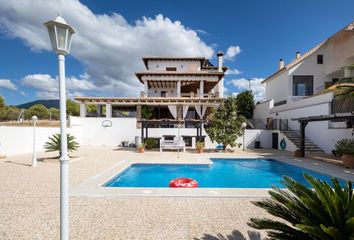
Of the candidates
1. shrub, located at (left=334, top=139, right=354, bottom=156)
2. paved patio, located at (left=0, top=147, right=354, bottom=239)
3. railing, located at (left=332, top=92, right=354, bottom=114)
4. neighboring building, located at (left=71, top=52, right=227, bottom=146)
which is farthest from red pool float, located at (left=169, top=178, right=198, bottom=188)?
railing, located at (left=332, top=92, right=354, bottom=114)

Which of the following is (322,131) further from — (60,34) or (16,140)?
(16,140)

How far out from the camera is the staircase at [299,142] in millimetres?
15893

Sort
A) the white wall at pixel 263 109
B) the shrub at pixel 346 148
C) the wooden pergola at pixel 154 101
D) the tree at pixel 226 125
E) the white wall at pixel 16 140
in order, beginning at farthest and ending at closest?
the white wall at pixel 263 109
the wooden pergola at pixel 154 101
the tree at pixel 226 125
the white wall at pixel 16 140
the shrub at pixel 346 148

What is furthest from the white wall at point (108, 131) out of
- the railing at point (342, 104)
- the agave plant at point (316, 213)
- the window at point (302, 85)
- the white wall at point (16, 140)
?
the agave plant at point (316, 213)

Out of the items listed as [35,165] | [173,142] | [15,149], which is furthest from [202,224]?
[15,149]

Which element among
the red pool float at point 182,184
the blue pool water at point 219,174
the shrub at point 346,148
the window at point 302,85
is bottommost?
the blue pool water at point 219,174

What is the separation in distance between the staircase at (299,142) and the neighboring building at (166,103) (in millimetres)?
7709

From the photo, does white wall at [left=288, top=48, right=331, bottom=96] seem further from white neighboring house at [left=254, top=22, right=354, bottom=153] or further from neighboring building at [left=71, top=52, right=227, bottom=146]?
neighboring building at [left=71, top=52, right=227, bottom=146]

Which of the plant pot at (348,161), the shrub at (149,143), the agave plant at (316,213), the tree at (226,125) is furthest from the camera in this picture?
the shrub at (149,143)

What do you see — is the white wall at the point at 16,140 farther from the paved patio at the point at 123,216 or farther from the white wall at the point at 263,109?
the white wall at the point at 263,109

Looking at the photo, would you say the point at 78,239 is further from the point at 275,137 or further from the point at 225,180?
the point at 275,137

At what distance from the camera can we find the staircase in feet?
52.1

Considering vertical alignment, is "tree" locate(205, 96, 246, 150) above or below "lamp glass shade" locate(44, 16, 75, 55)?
below

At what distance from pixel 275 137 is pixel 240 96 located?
37.8 feet
